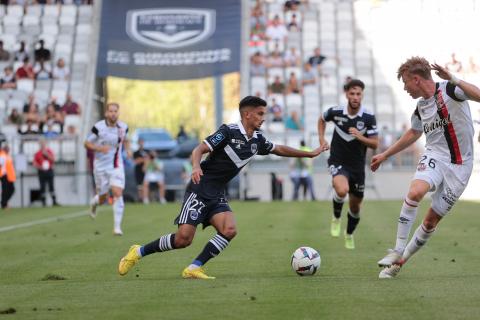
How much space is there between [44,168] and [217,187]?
22.3m

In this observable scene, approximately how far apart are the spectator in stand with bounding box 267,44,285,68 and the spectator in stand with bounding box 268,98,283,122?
2518 mm

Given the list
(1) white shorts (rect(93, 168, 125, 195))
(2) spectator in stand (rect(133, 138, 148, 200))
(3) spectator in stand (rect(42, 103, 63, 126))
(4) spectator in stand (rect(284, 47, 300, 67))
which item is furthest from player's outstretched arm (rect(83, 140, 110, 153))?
(4) spectator in stand (rect(284, 47, 300, 67))

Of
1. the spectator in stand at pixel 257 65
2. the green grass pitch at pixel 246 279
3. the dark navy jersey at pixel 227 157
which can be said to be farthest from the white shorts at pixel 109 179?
the spectator in stand at pixel 257 65

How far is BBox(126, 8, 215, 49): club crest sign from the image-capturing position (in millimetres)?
38619

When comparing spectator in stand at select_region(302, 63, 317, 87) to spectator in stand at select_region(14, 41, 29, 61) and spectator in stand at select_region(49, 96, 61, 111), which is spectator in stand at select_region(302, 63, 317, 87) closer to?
spectator in stand at select_region(49, 96, 61, 111)

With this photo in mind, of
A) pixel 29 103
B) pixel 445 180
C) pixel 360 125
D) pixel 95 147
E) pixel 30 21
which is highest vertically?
pixel 30 21

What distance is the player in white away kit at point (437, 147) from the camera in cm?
957

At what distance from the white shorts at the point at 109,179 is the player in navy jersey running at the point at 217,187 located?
7529 mm

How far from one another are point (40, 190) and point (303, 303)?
2557cm

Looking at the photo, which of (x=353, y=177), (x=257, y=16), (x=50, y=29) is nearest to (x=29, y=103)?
(x=50, y=29)

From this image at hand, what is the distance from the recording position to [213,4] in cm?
3916

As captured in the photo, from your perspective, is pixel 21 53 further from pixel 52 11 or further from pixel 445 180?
pixel 445 180

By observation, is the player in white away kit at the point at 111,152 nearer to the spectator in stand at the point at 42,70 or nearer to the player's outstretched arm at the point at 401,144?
the player's outstretched arm at the point at 401,144

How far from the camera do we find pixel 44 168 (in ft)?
104
